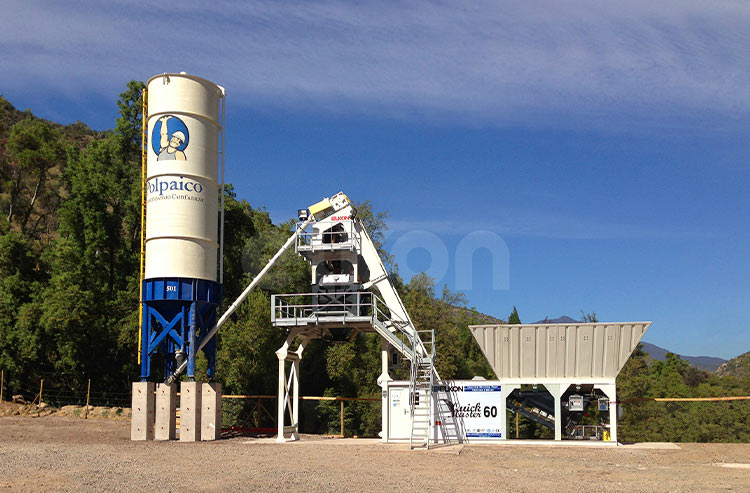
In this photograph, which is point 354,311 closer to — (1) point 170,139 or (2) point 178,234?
(2) point 178,234

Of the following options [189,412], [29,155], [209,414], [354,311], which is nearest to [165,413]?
[189,412]

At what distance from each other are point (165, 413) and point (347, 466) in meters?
11.2

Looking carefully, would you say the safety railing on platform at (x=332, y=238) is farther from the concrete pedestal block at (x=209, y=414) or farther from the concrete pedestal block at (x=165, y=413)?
the concrete pedestal block at (x=165, y=413)

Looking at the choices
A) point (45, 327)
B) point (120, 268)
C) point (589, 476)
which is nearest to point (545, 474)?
point (589, 476)

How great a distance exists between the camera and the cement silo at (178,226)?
28.1 m

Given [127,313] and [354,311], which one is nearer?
[354,311]

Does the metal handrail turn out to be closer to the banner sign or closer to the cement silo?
the banner sign

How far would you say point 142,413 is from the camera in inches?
1079

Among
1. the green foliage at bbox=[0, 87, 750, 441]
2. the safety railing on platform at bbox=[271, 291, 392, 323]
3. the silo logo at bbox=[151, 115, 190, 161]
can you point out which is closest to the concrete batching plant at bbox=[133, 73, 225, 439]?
the silo logo at bbox=[151, 115, 190, 161]

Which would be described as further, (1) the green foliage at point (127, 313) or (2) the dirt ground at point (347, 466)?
(1) the green foliage at point (127, 313)

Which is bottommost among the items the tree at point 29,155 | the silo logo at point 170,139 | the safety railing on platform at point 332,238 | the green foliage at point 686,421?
the green foliage at point 686,421

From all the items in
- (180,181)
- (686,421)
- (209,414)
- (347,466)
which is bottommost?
(686,421)

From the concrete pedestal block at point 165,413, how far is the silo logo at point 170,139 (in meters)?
8.91

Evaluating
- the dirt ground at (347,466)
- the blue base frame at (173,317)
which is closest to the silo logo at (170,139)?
the blue base frame at (173,317)
